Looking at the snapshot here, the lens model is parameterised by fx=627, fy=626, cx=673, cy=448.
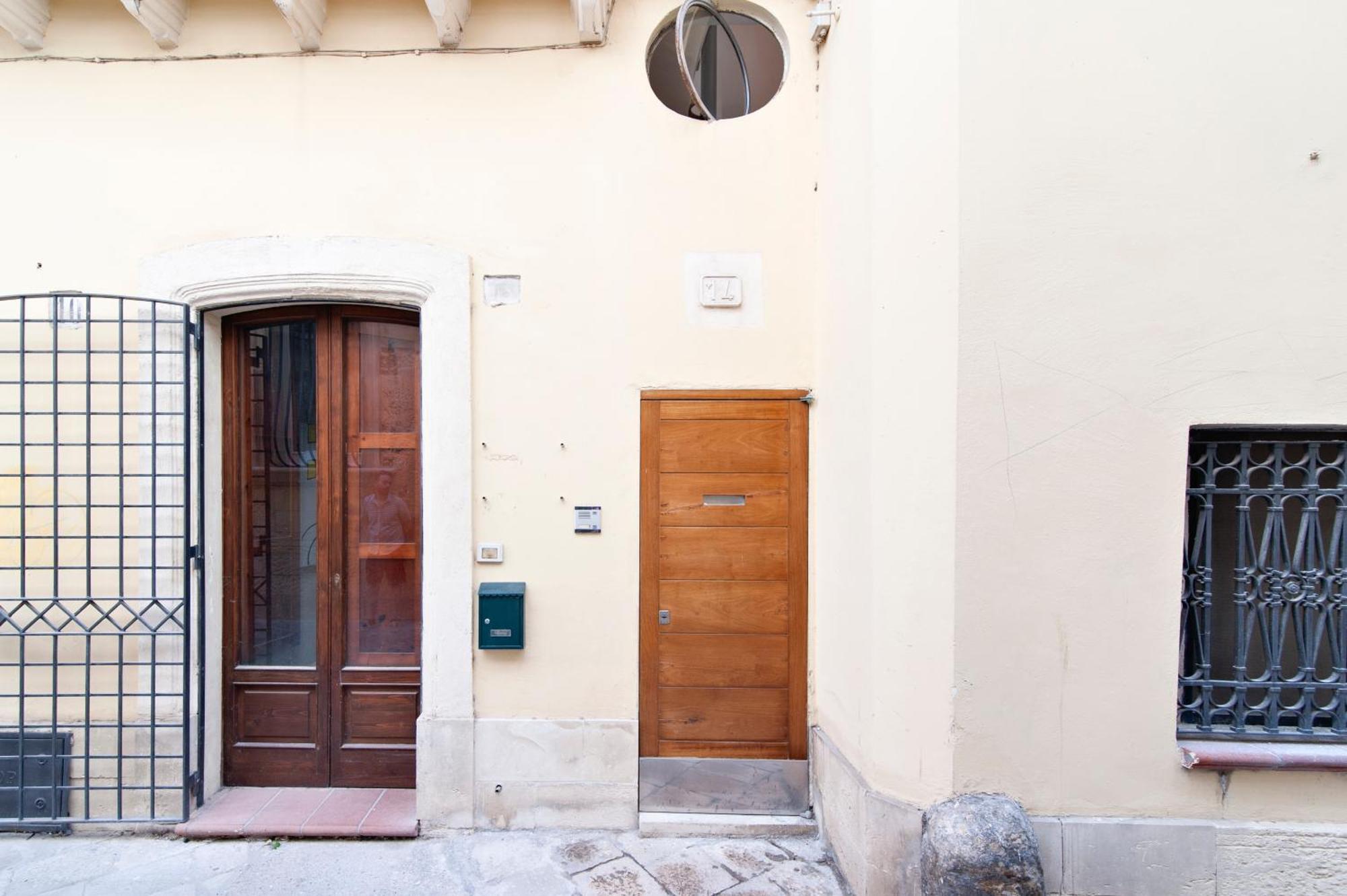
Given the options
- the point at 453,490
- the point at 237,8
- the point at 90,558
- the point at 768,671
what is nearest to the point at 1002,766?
Answer: the point at 768,671

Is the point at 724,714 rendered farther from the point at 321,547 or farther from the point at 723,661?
the point at 321,547

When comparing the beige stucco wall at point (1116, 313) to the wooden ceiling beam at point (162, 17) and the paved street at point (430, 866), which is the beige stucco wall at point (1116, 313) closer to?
the paved street at point (430, 866)

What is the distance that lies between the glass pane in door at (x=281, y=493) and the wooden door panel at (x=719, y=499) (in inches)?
83.3

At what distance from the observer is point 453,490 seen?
3.41 metres

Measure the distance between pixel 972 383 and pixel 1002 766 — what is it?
5.54 feet

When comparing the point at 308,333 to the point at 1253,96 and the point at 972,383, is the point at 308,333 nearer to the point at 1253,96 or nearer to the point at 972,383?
the point at 972,383

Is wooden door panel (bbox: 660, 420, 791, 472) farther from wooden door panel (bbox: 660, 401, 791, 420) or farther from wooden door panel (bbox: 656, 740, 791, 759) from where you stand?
wooden door panel (bbox: 656, 740, 791, 759)

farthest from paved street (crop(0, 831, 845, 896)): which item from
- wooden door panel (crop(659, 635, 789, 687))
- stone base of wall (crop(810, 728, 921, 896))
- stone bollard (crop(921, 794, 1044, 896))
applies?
wooden door panel (crop(659, 635, 789, 687))

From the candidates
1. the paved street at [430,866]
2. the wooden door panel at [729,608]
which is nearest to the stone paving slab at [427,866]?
the paved street at [430,866]

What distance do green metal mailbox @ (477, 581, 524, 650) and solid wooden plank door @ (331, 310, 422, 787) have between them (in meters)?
0.56

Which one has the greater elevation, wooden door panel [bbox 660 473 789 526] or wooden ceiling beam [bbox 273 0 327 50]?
wooden ceiling beam [bbox 273 0 327 50]

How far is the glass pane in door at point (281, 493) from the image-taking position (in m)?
3.71

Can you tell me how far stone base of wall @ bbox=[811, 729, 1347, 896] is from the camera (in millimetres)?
2760

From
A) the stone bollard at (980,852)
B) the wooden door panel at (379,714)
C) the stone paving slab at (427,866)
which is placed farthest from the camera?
the wooden door panel at (379,714)
